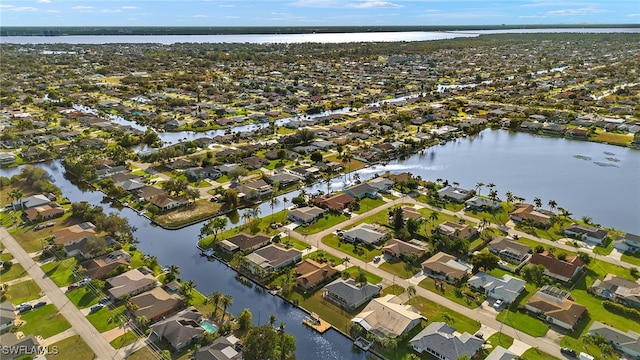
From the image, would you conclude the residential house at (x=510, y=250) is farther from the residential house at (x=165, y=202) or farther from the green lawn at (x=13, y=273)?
the green lawn at (x=13, y=273)

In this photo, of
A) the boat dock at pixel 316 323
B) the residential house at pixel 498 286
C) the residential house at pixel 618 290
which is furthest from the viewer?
the residential house at pixel 498 286

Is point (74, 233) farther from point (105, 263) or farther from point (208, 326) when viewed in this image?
point (208, 326)

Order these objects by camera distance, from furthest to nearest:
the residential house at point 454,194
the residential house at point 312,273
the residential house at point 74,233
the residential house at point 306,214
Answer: the residential house at point 454,194, the residential house at point 306,214, the residential house at point 74,233, the residential house at point 312,273

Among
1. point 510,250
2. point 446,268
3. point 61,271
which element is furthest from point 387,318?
point 61,271

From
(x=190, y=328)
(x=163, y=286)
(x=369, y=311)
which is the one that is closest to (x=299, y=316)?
(x=369, y=311)

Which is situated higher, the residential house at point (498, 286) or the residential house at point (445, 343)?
the residential house at point (498, 286)

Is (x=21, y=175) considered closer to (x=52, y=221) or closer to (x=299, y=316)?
(x=52, y=221)

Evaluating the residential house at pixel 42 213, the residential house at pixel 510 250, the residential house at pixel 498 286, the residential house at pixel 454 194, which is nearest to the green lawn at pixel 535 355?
the residential house at pixel 498 286
